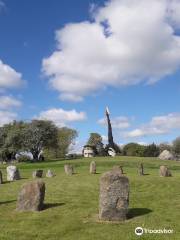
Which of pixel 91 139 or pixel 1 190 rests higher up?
pixel 91 139

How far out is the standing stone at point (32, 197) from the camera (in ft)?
74.9

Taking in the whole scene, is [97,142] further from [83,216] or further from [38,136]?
[83,216]

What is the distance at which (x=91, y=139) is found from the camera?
441 feet

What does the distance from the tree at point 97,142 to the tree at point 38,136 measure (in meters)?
12.3

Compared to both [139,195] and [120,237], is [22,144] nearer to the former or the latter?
[139,195]

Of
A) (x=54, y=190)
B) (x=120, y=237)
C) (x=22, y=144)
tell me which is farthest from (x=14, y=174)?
(x=22, y=144)

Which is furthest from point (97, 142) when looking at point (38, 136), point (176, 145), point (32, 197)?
point (32, 197)

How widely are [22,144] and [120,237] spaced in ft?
304

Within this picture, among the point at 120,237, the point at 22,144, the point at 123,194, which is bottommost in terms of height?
the point at 120,237

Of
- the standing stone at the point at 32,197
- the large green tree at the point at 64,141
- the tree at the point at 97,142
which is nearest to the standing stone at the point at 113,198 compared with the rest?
the standing stone at the point at 32,197

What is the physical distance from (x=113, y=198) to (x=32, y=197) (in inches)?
185

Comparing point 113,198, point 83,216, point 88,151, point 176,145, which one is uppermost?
point 176,145

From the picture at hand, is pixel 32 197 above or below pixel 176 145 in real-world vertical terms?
below

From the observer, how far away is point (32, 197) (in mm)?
22969
